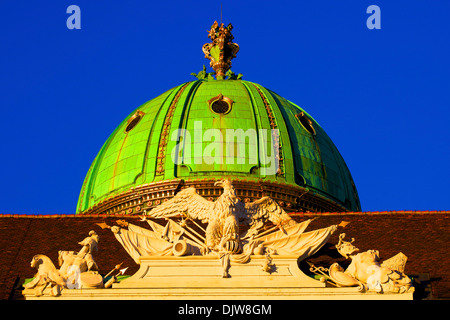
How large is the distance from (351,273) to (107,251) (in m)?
7.77

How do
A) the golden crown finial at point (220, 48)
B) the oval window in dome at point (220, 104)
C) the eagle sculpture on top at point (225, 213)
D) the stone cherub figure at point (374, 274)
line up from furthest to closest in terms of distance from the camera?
the golden crown finial at point (220, 48), the oval window in dome at point (220, 104), the eagle sculpture on top at point (225, 213), the stone cherub figure at point (374, 274)

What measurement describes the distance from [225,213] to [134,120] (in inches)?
600

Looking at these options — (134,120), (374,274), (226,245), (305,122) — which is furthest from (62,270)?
(305,122)

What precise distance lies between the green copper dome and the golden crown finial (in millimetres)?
3720

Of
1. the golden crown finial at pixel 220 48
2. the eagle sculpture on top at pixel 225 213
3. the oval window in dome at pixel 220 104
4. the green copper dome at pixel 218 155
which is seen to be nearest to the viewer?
the eagle sculpture on top at pixel 225 213

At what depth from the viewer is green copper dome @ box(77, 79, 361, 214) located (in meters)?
46.1

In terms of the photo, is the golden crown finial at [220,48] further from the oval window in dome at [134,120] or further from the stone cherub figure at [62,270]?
the stone cherub figure at [62,270]

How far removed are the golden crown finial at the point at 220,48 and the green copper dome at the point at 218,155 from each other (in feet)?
12.2

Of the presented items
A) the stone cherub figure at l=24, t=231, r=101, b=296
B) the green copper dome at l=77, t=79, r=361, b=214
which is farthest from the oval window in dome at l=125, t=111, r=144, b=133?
the stone cherub figure at l=24, t=231, r=101, b=296

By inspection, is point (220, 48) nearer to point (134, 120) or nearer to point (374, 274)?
point (134, 120)

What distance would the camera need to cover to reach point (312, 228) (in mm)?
39312

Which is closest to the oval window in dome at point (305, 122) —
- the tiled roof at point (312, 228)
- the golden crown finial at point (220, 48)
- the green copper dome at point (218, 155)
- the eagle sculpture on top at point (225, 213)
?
the green copper dome at point (218, 155)

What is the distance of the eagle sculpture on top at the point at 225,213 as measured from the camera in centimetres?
3534
